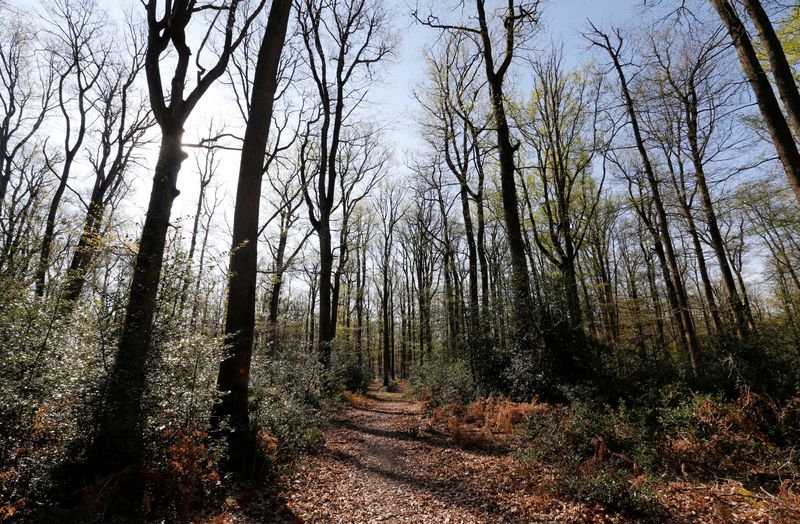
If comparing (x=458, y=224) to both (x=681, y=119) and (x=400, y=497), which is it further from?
(x=400, y=497)

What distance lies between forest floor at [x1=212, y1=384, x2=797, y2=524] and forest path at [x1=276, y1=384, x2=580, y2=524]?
13mm

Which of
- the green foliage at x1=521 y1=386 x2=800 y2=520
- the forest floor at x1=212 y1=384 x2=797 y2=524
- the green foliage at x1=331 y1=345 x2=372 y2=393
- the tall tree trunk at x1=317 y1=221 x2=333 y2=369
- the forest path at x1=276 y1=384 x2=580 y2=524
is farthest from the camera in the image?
the green foliage at x1=331 y1=345 x2=372 y2=393

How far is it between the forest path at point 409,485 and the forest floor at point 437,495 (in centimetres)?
1

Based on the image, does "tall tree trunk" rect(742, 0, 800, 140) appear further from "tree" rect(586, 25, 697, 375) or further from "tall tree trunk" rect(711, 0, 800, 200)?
"tree" rect(586, 25, 697, 375)

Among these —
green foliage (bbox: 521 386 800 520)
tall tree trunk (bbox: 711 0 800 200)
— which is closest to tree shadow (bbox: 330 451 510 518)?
green foliage (bbox: 521 386 800 520)

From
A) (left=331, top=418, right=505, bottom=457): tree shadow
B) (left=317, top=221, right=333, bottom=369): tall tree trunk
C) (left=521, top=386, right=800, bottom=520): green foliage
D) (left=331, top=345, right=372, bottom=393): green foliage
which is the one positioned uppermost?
(left=317, top=221, right=333, bottom=369): tall tree trunk

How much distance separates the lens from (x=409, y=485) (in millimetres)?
5660

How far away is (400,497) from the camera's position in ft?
17.2

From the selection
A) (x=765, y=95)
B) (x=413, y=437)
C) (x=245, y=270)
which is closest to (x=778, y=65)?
(x=765, y=95)

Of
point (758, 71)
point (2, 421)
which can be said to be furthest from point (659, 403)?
point (2, 421)

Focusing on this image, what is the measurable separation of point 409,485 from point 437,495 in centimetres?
63

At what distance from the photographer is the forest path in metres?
4.58

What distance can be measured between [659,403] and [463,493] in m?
4.07

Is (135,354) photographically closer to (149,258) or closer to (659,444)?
(149,258)
